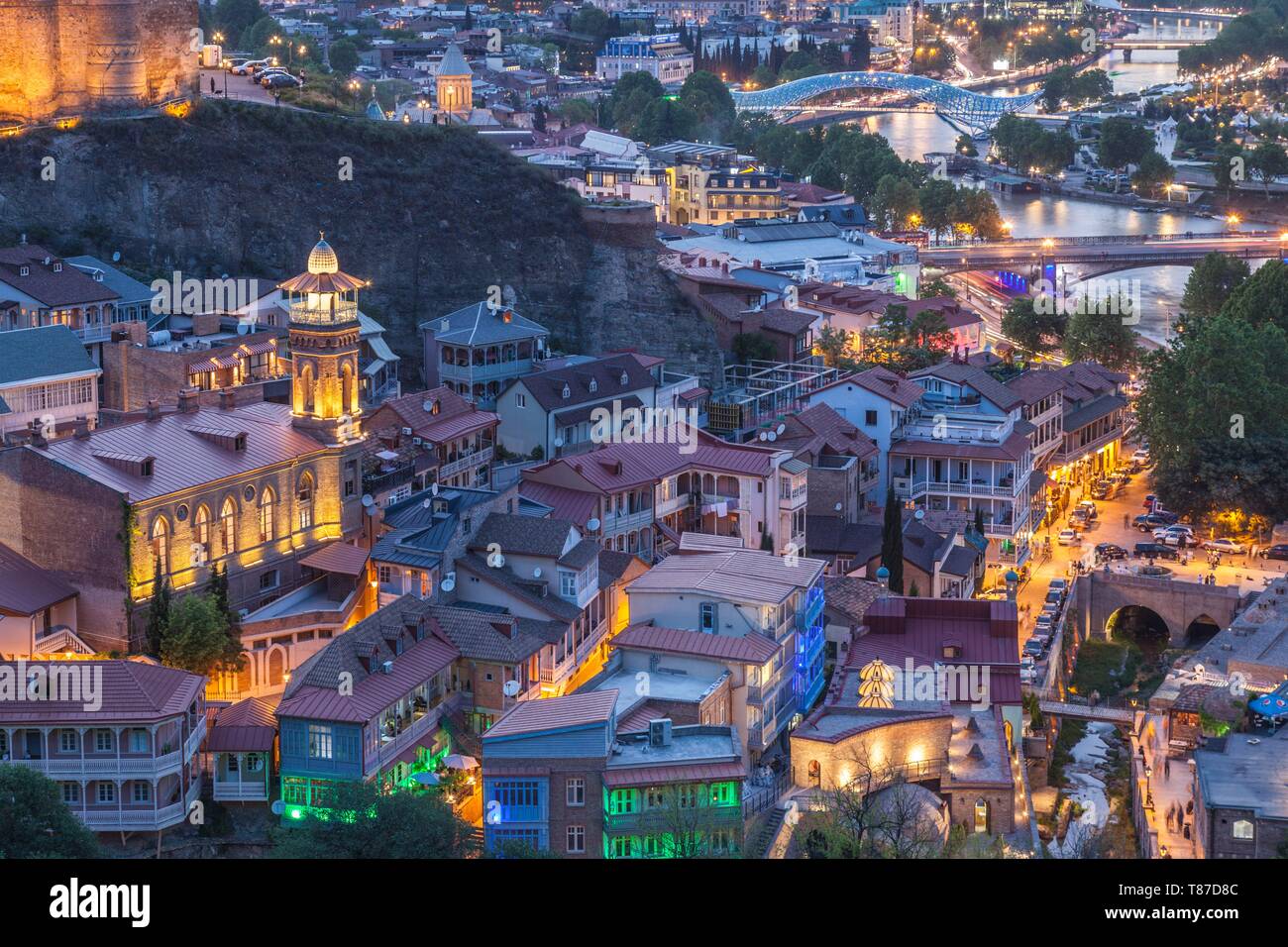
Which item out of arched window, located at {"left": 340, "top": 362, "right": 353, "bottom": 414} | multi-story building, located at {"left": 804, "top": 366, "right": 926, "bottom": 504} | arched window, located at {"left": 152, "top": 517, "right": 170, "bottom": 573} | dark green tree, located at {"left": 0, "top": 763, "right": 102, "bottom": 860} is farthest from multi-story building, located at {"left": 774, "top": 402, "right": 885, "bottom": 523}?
dark green tree, located at {"left": 0, "top": 763, "right": 102, "bottom": 860}

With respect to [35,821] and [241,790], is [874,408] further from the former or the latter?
[35,821]

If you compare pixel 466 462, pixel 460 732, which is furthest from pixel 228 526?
pixel 466 462

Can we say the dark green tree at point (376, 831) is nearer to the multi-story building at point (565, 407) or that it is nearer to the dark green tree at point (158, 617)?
the dark green tree at point (158, 617)

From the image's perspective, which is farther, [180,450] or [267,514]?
[267,514]

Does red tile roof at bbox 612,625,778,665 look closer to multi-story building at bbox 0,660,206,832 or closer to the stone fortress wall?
multi-story building at bbox 0,660,206,832

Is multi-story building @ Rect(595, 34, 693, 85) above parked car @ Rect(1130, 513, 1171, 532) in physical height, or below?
above
